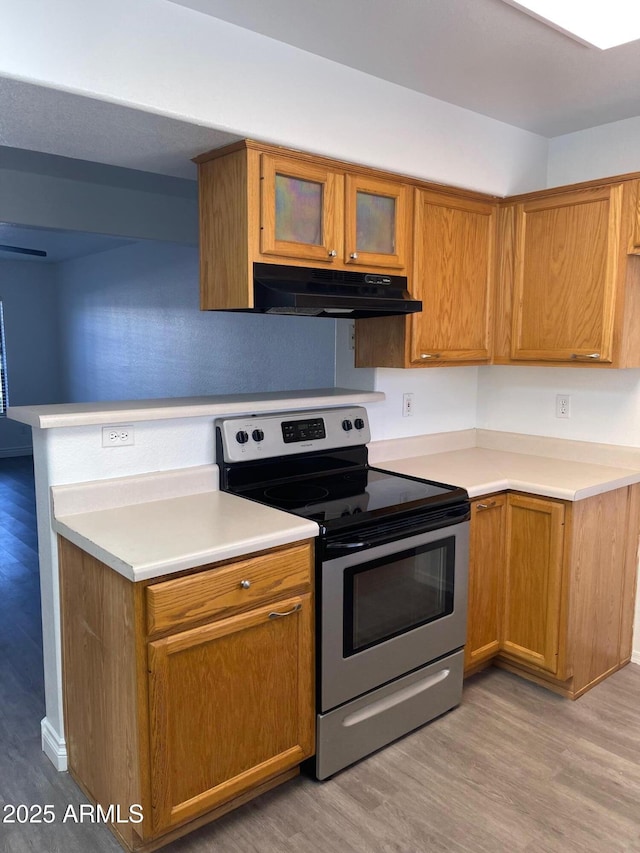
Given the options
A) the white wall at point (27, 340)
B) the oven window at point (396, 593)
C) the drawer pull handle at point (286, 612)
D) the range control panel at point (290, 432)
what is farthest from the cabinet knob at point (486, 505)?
the white wall at point (27, 340)

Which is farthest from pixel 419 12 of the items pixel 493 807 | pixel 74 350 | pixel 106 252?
pixel 74 350

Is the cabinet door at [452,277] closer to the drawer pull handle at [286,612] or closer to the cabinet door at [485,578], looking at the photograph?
the cabinet door at [485,578]

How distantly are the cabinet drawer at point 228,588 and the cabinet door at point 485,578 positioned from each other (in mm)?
882

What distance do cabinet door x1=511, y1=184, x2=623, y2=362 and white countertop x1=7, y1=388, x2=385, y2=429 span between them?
764 millimetres

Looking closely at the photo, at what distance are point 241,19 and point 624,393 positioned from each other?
214 centimetres

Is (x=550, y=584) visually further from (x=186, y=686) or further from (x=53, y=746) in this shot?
(x=53, y=746)

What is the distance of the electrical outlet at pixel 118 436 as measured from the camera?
2.19 meters

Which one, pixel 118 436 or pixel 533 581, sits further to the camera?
pixel 533 581

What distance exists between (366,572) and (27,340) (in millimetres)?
7491

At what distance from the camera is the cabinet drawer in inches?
66.2

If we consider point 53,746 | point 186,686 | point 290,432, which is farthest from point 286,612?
point 53,746

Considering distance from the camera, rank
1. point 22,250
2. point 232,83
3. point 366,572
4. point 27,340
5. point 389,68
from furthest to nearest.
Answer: point 27,340 < point 22,250 < point 389,68 < point 366,572 < point 232,83

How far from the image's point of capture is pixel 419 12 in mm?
1943

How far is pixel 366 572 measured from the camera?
2.12 m
